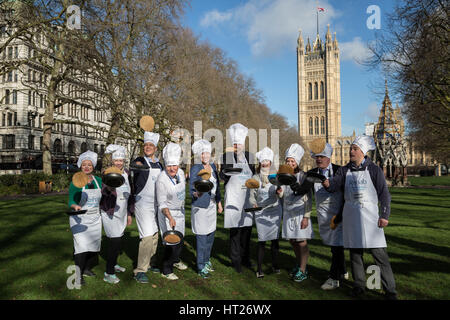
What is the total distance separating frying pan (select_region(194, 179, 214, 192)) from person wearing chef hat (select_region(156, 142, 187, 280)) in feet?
1.10

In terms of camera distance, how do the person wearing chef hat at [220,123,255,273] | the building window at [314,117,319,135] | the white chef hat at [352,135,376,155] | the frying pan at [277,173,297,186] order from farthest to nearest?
the building window at [314,117,319,135] → the person wearing chef hat at [220,123,255,273] → the frying pan at [277,173,297,186] → the white chef hat at [352,135,376,155]

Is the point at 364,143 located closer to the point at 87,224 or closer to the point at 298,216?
the point at 298,216

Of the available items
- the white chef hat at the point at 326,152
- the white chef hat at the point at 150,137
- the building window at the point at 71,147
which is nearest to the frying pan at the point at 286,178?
the white chef hat at the point at 326,152

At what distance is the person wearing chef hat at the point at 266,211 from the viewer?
572 cm

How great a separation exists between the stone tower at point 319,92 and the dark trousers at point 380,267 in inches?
4907

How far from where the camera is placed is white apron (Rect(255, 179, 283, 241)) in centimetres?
572

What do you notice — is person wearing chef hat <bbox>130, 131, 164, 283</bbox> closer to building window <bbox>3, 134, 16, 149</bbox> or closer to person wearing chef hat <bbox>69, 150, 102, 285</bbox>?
person wearing chef hat <bbox>69, 150, 102, 285</bbox>

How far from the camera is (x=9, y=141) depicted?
48.3 meters

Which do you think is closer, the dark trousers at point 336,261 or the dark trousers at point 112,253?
the dark trousers at point 336,261

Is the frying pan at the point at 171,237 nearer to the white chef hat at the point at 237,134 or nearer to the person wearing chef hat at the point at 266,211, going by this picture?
the person wearing chef hat at the point at 266,211

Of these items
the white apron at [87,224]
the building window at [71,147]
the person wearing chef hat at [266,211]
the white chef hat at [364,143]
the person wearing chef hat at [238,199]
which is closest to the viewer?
the white chef hat at [364,143]

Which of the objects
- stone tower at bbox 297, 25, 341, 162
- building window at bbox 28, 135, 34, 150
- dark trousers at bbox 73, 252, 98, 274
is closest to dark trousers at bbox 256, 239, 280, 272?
dark trousers at bbox 73, 252, 98, 274

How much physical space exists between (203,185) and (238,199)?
39.3 inches

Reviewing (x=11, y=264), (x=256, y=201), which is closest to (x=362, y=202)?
(x=256, y=201)
